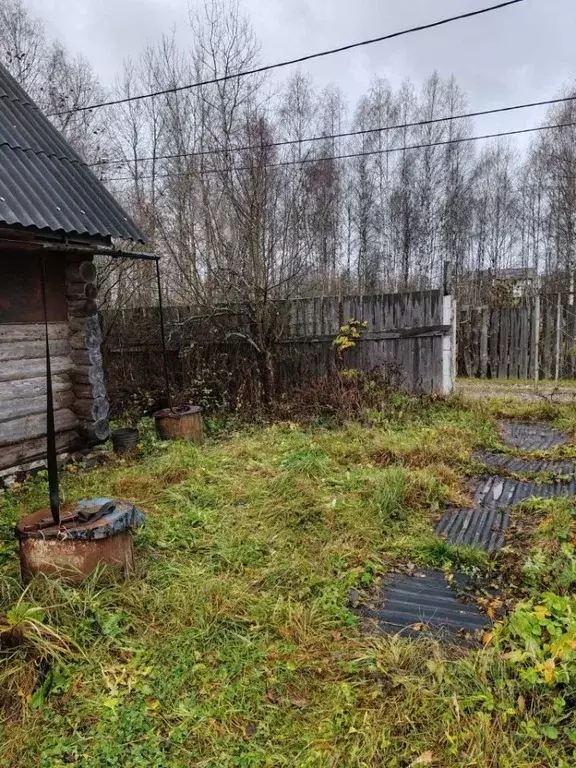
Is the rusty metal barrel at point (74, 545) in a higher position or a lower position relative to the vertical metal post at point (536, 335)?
lower

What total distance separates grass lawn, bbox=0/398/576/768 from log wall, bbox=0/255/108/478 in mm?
1279

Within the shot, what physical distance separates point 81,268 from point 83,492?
2492mm

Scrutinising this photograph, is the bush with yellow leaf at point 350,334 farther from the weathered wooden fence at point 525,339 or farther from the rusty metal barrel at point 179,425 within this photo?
the weathered wooden fence at point 525,339

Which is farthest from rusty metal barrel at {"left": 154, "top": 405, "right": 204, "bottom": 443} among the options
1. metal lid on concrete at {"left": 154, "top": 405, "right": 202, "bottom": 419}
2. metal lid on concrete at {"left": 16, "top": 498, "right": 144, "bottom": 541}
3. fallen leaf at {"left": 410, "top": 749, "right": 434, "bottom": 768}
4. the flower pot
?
fallen leaf at {"left": 410, "top": 749, "right": 434, "bottom": 768}

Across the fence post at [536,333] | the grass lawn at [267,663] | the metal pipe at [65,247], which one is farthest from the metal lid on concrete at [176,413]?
the fence post at [536,333]

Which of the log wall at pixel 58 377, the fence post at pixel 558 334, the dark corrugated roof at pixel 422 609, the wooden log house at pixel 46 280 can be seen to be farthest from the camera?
the fence post at pixel 558 334

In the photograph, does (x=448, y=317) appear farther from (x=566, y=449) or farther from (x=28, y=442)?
(x=28, y=442)

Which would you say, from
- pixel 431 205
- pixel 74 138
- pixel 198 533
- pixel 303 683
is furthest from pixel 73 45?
pixel 303 683

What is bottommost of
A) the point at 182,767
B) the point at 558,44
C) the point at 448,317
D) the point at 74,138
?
the point at 182,767

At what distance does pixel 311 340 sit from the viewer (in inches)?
317

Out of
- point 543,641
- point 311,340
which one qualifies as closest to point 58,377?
point 311,340

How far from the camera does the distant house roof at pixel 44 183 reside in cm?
437

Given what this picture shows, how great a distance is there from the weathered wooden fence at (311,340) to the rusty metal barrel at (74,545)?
5.23 meters

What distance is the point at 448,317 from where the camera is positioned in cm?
731
